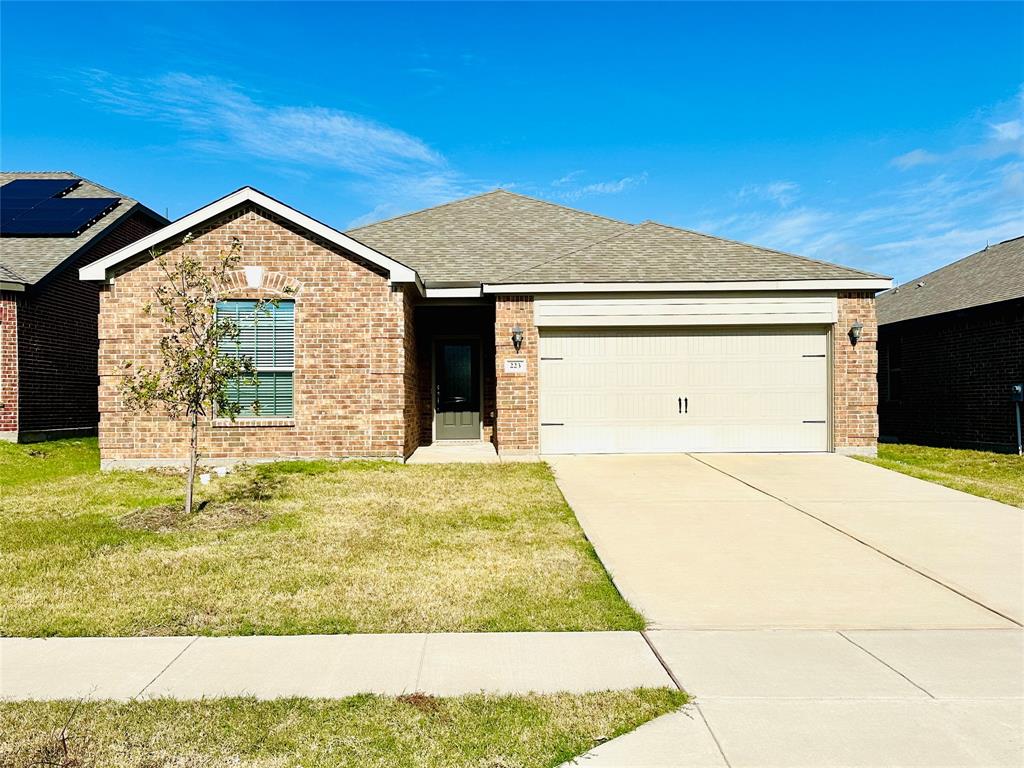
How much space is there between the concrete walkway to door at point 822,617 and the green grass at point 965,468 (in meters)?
0.68

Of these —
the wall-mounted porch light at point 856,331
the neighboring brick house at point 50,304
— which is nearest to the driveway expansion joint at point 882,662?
the wall-mounted porch light at point 856,331

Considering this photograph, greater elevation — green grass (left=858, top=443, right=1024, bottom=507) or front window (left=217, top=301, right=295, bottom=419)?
front window (left=217, top=301, right=295, bottom=419)

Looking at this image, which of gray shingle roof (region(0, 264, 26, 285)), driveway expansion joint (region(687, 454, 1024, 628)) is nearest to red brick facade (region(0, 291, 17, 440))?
gray shingle roof (region(0, 264, 26, 285))

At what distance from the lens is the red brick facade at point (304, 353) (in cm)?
1146

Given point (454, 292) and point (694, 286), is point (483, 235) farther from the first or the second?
point (694, 286)

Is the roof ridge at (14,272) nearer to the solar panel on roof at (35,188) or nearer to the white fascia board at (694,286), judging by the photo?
the solar panel on roof at (35,188)

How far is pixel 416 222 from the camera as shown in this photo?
17516 mm

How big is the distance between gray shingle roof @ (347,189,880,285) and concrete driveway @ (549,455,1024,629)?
425 centimetres

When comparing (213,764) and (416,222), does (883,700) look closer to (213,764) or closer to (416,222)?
(213,764)

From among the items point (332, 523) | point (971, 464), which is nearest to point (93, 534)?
point (332, 523)

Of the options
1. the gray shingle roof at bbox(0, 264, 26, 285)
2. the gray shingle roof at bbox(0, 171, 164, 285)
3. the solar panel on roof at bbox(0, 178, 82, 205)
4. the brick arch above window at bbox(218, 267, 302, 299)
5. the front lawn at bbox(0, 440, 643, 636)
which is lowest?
the front lawn at bbox(0, 440, 643, 636)

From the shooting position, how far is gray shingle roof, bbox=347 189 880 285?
12734 millimetres

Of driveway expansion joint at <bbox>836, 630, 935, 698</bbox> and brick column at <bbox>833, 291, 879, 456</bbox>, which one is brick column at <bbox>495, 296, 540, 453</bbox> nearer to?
brick column at <bbox>833, 291, 879, 456</bbox>

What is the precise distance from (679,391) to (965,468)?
5.48 metres
